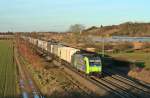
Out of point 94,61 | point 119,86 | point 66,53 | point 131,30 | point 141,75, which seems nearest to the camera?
point 119,86

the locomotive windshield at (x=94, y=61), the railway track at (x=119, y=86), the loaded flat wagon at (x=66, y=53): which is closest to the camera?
the railway track at (x=119, y=86)

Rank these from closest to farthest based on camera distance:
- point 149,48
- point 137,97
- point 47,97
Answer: point 137,97 < point 47,97 < point 149,48

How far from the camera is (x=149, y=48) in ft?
253

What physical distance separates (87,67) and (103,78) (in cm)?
291

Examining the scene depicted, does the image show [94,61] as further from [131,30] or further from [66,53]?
[131,30]

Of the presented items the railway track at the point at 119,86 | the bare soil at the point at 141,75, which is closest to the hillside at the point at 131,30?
the bare soil at the point at 141,75

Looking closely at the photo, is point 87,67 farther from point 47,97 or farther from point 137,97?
point 137,97

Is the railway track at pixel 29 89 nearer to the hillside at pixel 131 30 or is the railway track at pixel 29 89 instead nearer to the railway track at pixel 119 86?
the railway track at pixel 119 86

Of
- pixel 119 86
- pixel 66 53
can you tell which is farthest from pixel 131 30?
pixel 119 86

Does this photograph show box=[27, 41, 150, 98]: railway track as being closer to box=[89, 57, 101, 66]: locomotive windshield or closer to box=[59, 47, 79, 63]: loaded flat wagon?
box=[89, 57, 101, 66]: locomotive windshield

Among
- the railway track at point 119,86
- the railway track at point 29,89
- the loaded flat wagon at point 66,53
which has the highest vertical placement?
the loaded flat wagon at point 66,53

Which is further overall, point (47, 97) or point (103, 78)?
point (103, 78)

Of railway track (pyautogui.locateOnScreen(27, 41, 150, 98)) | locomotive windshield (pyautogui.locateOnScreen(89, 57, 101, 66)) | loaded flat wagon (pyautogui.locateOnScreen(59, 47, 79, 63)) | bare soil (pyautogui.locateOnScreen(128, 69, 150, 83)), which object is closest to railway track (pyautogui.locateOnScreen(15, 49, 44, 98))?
railway track (pyautogui.locateOnScreen(27, 41, 150, 98))

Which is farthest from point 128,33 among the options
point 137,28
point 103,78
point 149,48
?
point 103,78
